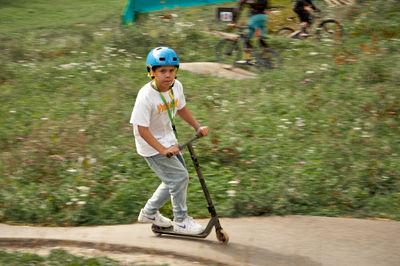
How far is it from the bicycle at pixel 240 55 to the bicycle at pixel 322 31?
140 cm

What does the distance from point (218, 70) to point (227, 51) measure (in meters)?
0.94

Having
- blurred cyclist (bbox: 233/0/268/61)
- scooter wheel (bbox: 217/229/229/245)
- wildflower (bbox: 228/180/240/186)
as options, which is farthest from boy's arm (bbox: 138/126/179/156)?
blurred cyclist (bbox: 233/0/268/61)

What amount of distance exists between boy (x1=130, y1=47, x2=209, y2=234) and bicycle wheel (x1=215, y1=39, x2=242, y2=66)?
5644 mm

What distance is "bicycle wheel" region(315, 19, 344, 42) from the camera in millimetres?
10250

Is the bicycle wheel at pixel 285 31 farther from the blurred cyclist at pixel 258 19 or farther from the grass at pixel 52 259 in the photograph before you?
the grass at pixel 52 259

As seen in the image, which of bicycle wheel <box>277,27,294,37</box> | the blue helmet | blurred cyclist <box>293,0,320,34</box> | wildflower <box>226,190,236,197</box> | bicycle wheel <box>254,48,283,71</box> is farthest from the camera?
bicycle wheel <box>277,27,294,37</box>

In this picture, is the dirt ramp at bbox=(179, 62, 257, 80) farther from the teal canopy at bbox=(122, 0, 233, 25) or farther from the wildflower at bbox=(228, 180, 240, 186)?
the teal canopy at bbox=(122, 0, 233, 25)

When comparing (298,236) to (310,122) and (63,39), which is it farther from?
(63,39)

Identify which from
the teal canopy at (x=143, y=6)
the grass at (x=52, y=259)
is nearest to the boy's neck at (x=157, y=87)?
the grass at (x=52, y=259)

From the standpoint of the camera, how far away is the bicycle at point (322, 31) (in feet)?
33.9

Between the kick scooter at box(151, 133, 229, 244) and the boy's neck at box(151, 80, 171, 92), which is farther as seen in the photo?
the kick scooter at box(151, 133, 229, 244)

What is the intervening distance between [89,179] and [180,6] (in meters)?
9.85

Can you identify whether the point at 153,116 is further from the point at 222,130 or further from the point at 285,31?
the point at 285,31

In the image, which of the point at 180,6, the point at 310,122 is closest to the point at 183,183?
the point at 310,122
